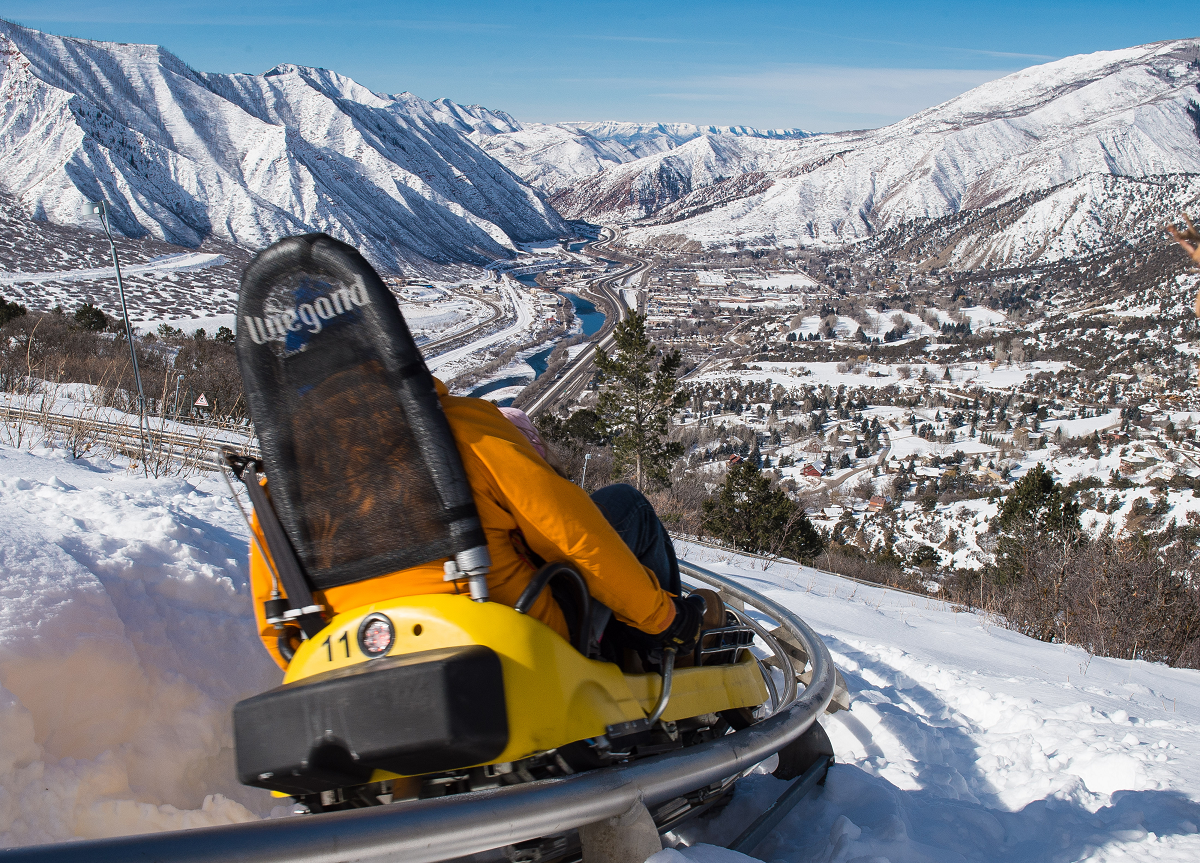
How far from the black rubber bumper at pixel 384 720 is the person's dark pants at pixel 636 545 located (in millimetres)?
681

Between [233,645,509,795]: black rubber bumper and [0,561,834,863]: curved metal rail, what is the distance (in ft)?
0.46

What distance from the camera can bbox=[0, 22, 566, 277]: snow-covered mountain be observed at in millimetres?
77938

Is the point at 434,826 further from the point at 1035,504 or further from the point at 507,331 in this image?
the point at 507,331

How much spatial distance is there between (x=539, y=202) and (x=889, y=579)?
181 metres

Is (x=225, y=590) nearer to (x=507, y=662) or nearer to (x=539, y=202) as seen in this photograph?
(x=507, y=662)

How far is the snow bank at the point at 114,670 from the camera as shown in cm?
225

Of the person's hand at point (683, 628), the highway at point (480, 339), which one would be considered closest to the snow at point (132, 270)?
the highway at point (480, 339)

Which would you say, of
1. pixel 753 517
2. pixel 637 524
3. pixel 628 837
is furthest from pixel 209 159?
pixel 628 837

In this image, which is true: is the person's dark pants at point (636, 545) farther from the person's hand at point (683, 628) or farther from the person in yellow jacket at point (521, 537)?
the person in yellow jacket at point (521, 537)

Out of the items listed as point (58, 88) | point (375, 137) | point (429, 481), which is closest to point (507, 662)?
point (429, 481)

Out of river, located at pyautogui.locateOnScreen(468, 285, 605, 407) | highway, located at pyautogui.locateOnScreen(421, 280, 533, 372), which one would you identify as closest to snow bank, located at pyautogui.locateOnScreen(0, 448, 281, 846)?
river, located at pyautogui.locateOnScreen(468, 285, 605, 407)

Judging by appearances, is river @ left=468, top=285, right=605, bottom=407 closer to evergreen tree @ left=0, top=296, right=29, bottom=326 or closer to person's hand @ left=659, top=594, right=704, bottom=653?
evergreen tree @ left=0, top=296, right=29, bottom=326

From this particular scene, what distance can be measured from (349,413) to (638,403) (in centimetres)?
2693

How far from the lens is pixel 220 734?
272cm
